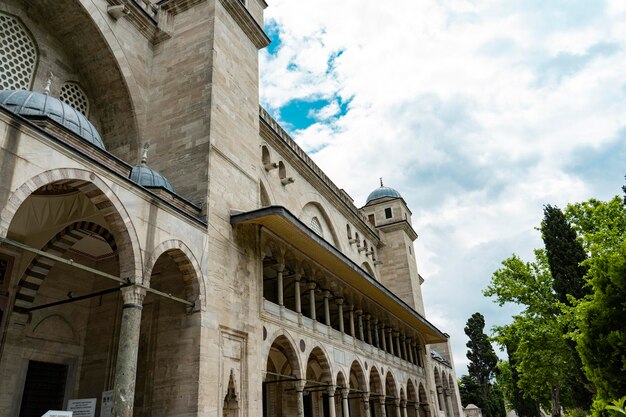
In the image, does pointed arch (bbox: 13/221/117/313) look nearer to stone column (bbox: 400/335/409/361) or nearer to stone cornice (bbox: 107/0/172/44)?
stone cornice (bbox: 107/0/172/44)

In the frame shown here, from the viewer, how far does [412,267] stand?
97.6ft

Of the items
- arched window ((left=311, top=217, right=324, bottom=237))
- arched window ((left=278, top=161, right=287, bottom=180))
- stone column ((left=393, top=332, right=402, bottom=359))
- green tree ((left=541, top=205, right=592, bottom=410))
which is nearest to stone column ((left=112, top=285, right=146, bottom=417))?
arched window ((left=278, top=161, right=287, bottom=180))

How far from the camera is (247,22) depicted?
Result: 14.9m

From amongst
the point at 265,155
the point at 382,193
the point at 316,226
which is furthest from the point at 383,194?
the point at 265,155

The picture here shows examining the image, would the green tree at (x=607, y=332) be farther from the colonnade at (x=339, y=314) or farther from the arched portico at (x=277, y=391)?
the arched portico at (x=277, y=391)

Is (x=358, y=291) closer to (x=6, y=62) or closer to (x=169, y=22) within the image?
(x=169, y=22)

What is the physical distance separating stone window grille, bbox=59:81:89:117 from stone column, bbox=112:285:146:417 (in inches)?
242

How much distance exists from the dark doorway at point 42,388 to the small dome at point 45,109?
210 inches

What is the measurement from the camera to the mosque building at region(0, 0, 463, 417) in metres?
8.52

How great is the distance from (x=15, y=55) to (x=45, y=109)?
11.7 ft

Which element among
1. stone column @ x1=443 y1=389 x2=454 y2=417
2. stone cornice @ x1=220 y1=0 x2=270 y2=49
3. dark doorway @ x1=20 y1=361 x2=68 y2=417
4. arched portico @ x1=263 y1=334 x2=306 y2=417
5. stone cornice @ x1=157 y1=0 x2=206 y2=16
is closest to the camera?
dark doorway @ x1=20 y1=361 x2=68 y2=417

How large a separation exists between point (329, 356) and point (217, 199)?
6641mm

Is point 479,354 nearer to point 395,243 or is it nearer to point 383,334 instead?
point 395,243

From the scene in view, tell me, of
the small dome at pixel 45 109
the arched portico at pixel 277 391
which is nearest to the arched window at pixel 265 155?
the arched portico at pixel 277 391
